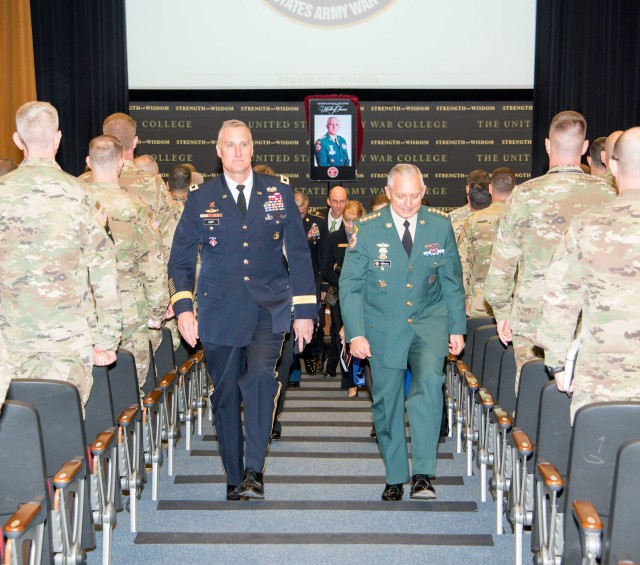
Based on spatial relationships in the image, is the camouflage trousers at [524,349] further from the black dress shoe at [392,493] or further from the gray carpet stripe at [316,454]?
the gray carpet stripe at [316,454]

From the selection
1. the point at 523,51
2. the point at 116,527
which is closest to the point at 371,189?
the point at 523,51

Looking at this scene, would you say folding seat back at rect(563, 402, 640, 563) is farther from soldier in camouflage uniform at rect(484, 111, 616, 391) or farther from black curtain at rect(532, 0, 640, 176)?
black curtain at rect(532, 0, 640, 176)

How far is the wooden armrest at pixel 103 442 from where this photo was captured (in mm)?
2938

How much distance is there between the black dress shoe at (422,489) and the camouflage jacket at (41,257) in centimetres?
172

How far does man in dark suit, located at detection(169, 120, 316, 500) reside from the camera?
4051 mm

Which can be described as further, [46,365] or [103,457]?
[46,365]

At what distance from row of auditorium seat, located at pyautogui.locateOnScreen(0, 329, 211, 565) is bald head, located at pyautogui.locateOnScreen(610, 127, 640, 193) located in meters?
1.84

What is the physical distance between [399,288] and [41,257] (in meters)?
1.67

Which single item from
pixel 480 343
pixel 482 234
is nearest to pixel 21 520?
pixel 480 343

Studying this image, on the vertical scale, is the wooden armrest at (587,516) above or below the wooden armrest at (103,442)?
above

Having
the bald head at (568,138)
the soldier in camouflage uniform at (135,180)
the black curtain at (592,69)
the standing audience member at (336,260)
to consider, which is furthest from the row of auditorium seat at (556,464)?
the black curtain at (592,69)

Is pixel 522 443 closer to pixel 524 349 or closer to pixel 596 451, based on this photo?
pixel 596 451

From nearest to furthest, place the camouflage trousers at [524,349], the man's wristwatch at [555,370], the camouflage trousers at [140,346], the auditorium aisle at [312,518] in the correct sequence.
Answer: the man's wristwatch at [555,370]
the auditorium aisle at [312,518]
the camouflage trousers at [524,349]
the camouflage trousers at [140,346]

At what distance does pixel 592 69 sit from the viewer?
33.9ft
